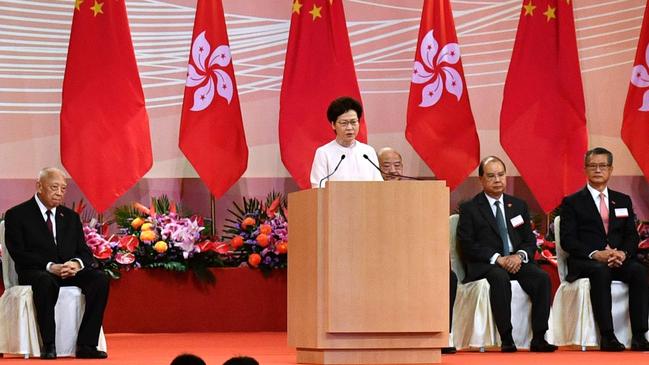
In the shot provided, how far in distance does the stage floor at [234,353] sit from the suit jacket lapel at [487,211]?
84cm

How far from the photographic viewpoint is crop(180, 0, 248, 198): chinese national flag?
9109 mm

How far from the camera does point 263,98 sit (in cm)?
973

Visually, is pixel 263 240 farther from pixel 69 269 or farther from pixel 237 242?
pixel 69 269

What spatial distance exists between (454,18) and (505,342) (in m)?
3.64

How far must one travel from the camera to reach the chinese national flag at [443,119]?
9273 millimetres

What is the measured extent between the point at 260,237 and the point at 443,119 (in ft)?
5.51

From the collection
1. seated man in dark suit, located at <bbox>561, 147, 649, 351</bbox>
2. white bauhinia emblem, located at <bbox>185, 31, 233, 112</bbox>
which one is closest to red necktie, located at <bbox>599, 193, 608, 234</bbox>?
seated man in dark suit, located at <bbox>561, 147, 649, 351</bbox>

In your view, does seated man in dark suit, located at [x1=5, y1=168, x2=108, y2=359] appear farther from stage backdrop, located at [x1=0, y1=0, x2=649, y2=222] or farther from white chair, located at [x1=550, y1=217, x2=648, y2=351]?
white chair, located at [x1=550, y1=217, x2=648, y2=351]

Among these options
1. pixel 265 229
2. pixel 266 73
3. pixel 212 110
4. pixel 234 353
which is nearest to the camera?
pixel 234 353

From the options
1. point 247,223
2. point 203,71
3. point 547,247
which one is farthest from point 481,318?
point 203,71

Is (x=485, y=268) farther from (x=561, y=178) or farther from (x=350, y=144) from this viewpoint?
(x=561, y=178)

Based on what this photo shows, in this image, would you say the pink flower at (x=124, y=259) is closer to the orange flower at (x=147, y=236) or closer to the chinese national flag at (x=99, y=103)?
the orange flower at (x=147, y=236)

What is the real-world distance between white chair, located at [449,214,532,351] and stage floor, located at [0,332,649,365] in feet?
0.65

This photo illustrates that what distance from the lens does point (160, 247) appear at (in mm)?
8750
